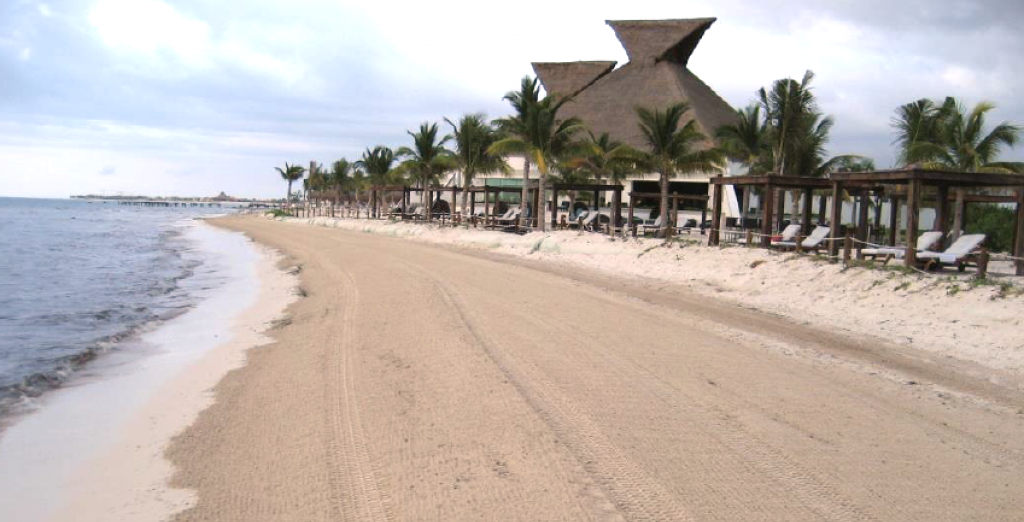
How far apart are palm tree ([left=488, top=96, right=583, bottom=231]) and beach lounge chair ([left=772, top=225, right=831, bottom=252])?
1255 centimetres

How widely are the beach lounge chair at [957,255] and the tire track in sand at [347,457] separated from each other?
1021 cm

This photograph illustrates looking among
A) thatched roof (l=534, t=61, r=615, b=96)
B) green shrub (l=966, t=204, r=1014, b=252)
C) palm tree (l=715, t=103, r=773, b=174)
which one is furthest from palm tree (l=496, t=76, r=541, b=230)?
thatched roof (l=534, t=61, r=615, b=96)

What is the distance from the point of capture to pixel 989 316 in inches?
379

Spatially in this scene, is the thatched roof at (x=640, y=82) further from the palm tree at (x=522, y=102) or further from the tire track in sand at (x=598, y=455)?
the tire track in sand at (x=598, y=455)

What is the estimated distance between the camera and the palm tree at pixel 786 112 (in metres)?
26.0

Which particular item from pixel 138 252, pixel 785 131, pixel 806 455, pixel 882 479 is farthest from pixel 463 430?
pixel 138 252

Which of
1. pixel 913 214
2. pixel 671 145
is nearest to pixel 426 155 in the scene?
pixel 671 145

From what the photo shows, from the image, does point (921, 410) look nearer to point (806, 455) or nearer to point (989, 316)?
point (806, 455)

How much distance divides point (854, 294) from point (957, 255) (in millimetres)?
2470

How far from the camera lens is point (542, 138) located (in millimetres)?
28188

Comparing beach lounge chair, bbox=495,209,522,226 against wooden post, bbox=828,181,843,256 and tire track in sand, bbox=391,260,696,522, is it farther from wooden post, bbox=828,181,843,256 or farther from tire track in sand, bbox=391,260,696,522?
tire track in sand, bbox=391,260,696,522

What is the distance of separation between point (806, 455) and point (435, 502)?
104 inches

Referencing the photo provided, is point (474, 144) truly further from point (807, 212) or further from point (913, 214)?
point (913, 214)

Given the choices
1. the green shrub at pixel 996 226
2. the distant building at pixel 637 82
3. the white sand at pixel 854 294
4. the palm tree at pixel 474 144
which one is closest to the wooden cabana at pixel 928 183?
the white sand at pixel 854 294
